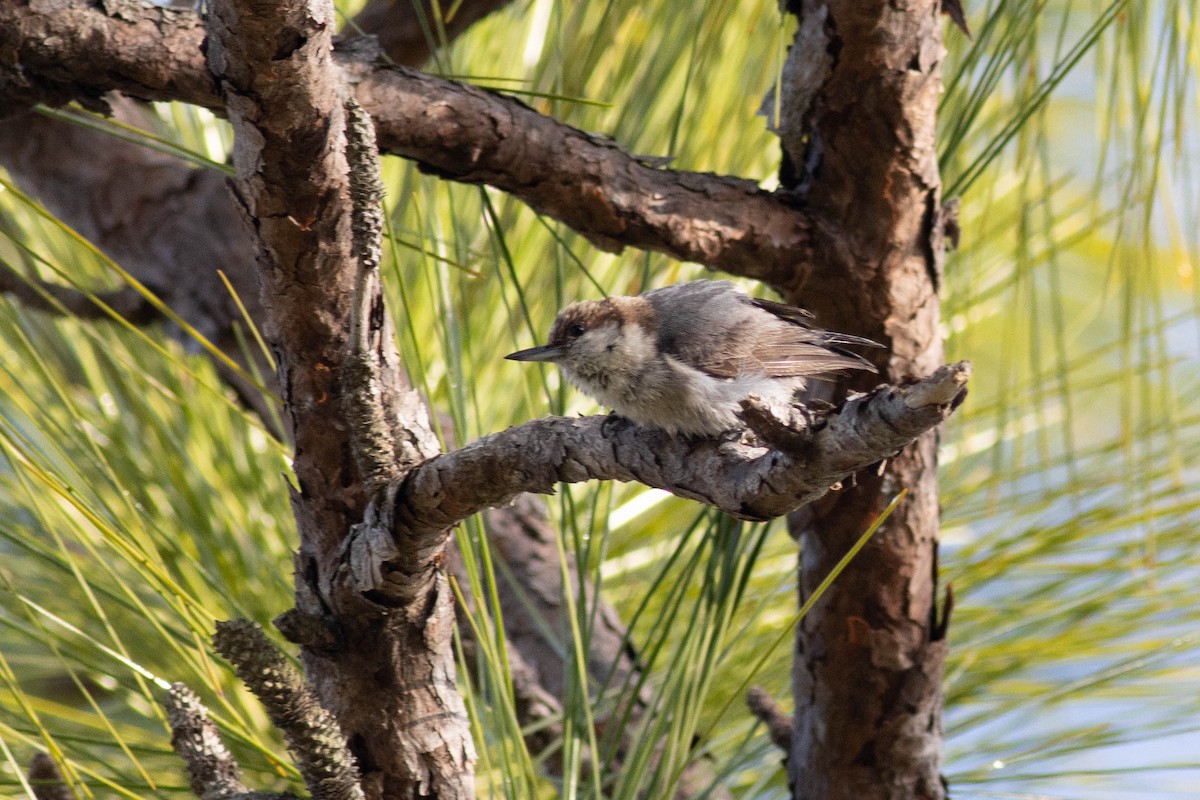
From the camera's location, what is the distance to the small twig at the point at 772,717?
4.83 feet

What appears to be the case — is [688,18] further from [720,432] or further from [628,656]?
[628,656]

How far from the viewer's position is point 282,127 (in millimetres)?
875

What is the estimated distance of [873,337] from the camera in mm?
1322

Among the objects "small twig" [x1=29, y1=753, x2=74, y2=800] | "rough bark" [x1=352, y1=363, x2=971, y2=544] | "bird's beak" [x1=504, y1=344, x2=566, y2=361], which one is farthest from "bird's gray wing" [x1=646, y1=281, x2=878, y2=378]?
"small twig" [x1=29, y1=753, x2=74, y2=800]

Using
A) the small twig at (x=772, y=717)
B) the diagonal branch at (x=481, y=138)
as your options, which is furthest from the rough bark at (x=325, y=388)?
the small twig at (x=772, y=717)

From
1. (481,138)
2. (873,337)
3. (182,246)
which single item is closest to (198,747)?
(481,138)

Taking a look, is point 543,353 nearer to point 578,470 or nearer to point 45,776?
point 578,470

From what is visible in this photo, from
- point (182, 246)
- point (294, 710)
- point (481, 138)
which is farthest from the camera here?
point (182, 246)

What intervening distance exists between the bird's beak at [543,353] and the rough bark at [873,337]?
0.99 feet

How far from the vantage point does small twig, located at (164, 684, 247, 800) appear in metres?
0.90

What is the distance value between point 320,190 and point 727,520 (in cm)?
67

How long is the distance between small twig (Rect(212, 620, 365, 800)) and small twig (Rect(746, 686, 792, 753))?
0.66m

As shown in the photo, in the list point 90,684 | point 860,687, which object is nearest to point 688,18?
point 860,687

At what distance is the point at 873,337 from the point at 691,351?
0.21 meters
